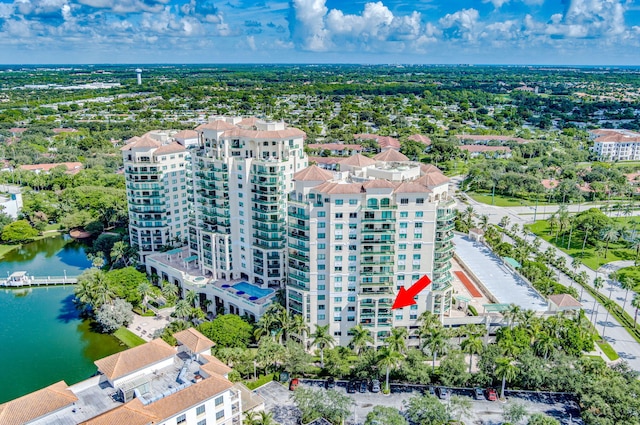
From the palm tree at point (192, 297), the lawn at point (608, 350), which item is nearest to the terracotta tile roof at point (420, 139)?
the lawn at point (608, 350)

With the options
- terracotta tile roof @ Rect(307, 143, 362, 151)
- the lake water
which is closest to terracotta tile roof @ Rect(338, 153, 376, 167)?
the lake water

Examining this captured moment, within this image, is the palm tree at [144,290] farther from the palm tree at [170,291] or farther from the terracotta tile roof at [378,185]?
the terracotta tile roof at [378,185]

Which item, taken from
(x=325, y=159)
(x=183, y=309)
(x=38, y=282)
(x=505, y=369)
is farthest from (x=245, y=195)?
(x=325, y=159)

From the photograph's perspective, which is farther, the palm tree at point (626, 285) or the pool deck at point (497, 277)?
the palm tree at point (626, 285)

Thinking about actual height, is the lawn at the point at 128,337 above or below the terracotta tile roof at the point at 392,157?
below

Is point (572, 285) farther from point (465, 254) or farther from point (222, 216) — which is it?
point (222, 216)

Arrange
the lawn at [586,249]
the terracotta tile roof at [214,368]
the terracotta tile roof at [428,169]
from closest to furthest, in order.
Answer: the terracotta tile roof at [214,368]
the terracotta tile roof at [428,169]
the lawn at [586,249]

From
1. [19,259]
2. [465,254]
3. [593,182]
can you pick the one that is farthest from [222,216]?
[593,182]

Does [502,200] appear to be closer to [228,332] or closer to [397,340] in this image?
[397,340]
